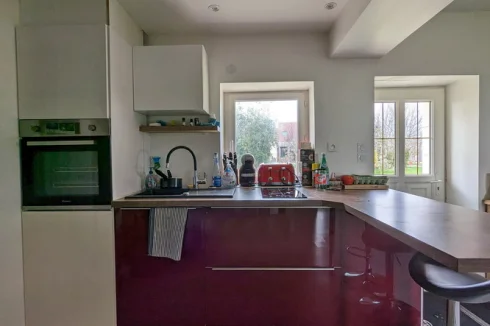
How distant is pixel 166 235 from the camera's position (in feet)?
5.57

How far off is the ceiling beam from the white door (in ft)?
1.98

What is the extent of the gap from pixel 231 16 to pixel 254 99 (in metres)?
0.74

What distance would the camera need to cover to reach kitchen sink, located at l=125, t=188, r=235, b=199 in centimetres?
183

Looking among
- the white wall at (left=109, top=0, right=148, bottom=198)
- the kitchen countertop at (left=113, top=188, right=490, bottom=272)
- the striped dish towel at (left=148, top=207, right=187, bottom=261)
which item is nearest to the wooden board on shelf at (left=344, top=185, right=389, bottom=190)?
the kitchen countertop at (left=113, top=188, right=490, bottom=272)

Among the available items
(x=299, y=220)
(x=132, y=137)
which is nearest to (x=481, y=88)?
(x=299, y=220)

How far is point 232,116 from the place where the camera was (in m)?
2.58

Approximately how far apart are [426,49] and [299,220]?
1.79 m

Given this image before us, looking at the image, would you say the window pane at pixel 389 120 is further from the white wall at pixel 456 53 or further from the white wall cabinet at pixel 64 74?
the white wall cabinet at pixel 64 74

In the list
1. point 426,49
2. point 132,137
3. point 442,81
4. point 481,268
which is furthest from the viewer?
point 442,81

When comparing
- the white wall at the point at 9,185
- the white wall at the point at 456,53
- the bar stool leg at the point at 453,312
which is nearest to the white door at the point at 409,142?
the white wall at the point at 456,53

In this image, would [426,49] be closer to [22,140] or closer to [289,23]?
[289,23]

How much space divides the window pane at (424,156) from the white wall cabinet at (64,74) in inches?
103

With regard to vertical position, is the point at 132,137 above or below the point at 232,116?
below

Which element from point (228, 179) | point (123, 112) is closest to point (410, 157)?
point (228, 179)
